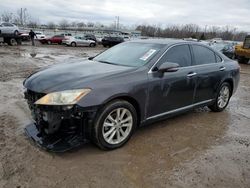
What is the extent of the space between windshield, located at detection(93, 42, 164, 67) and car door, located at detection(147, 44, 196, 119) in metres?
0.21

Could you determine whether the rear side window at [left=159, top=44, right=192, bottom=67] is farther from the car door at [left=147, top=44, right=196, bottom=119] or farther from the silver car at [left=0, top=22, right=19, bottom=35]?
the silver car at [left=0, top=22, right=19, bottom=35]

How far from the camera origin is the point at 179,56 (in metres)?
4.77

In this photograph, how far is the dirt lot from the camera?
312cm

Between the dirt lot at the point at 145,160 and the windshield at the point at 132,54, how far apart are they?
1209 mm


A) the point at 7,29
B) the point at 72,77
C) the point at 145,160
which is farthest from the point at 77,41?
the point at 145,160

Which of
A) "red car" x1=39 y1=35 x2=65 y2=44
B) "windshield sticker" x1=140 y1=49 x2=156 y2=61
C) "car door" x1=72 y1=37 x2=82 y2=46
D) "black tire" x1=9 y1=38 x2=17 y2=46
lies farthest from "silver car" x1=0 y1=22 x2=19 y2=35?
"windshield sticker" x1=140 y1=49 x2=156 y2=61

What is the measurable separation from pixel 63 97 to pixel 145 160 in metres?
1.36

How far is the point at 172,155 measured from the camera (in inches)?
150

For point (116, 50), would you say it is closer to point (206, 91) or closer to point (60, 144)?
point (206, 91)

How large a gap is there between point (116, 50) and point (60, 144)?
7.53ft

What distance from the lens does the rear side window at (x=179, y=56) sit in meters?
4.50

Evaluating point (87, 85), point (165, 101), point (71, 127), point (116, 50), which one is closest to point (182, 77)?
point (165, 101)

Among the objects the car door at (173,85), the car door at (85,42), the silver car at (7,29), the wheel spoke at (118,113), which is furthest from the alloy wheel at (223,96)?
the car door at (85,42)

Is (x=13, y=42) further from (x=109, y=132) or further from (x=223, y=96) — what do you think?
(x=109, y=132)
